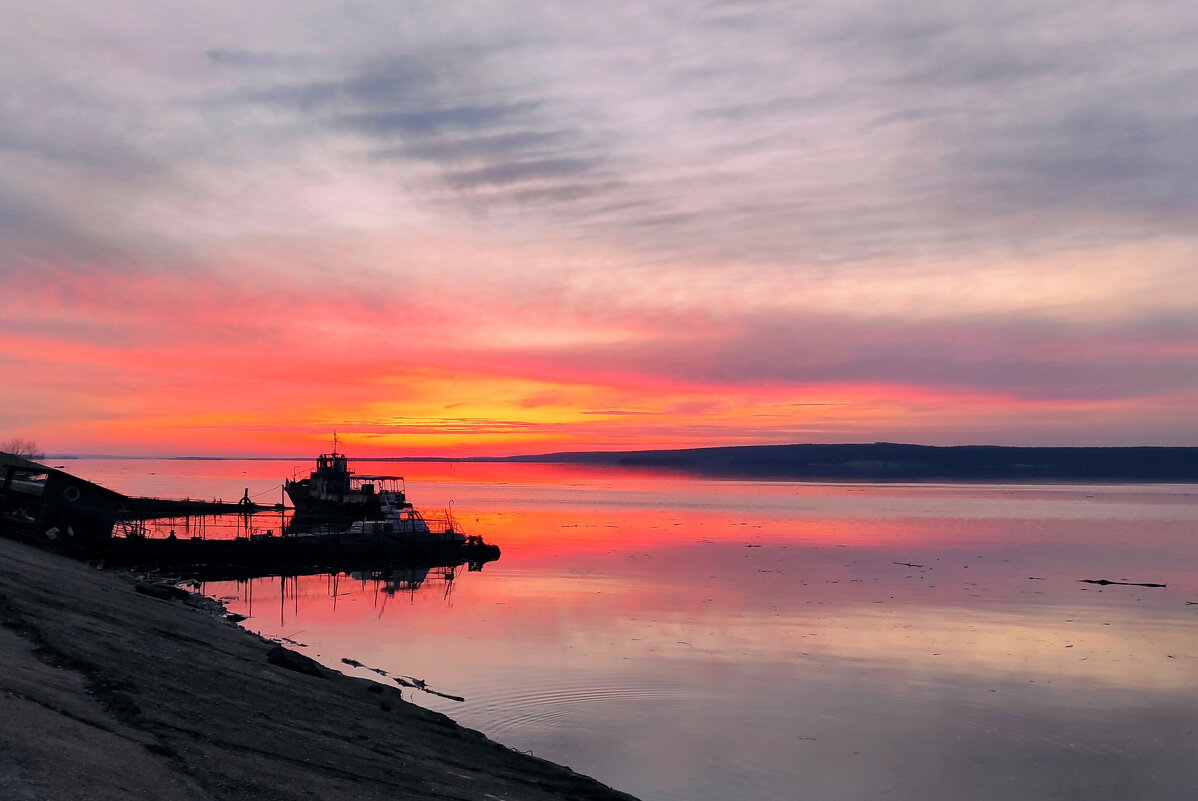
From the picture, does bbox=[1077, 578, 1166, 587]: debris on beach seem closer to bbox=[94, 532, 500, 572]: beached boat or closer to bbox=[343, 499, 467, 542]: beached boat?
bbox=[94, 532, 500, 572]: beached boat

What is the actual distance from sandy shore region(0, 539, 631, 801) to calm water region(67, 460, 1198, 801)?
140 inches

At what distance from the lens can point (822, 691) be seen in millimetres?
27500

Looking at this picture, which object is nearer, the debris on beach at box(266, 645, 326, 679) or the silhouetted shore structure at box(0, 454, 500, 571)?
the debris on beach at box(266, 645, 326, 679)

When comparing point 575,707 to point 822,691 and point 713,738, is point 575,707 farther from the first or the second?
point 822,691

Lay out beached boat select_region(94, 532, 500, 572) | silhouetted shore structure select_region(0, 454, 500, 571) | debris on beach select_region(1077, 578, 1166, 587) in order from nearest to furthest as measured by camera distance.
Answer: silhouetted shore structure select_region(0, 454, 500, 571) → debris on beach select_region(1077, 578, 1166, 587) → beached boat select_region(94, 532, 500, 572)

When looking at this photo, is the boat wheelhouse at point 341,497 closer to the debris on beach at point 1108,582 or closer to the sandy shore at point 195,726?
the debris on beach at point 1108,582

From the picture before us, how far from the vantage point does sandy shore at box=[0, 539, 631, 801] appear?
1048 cm

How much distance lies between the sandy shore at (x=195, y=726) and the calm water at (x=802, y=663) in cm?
356

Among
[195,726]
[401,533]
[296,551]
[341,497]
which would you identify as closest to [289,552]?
[296,551]

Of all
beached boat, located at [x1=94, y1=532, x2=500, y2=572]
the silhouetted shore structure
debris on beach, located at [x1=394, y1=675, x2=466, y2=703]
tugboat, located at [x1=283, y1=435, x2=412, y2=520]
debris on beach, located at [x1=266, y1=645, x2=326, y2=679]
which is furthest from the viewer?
tugboat, located at [x1=283, y1=435, x2=412, y2=520]

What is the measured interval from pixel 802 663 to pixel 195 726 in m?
22.5

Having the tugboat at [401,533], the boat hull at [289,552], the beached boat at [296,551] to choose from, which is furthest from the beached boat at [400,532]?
the boat hull at [289,552]

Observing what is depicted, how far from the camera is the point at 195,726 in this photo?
548 inches

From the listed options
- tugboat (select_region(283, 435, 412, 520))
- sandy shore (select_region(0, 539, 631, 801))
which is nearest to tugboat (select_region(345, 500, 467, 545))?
tugboat (select_region(283, 435, 412, 520))
